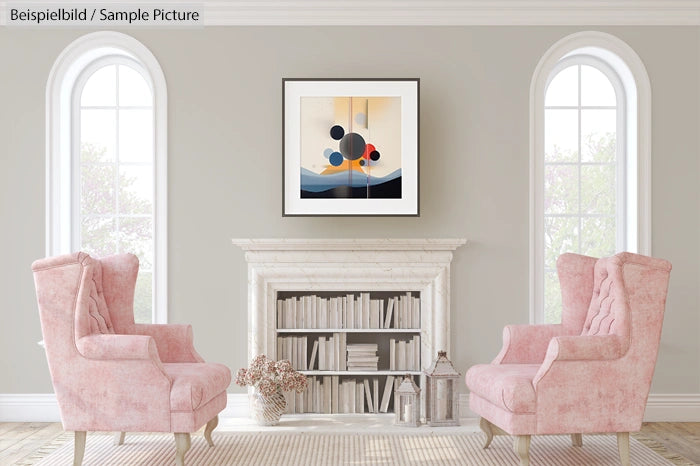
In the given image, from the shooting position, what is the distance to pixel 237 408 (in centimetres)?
525

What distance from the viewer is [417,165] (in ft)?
16.8

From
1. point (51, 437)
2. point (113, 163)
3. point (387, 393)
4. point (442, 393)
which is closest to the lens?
point (51, 437)

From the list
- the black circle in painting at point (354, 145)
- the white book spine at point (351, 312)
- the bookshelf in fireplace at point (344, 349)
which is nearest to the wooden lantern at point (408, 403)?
the bookshelf in fireplace at point (344, 349)

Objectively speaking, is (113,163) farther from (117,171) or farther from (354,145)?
(354,145)

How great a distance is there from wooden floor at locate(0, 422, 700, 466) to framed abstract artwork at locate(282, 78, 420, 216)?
2106mm

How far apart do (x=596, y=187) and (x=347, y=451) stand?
8.98 feet

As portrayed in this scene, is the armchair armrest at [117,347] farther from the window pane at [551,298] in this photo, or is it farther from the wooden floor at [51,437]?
the window pane at [551,298]

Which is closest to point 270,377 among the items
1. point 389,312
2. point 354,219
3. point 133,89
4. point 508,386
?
point 389,312

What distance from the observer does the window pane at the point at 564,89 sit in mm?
5582

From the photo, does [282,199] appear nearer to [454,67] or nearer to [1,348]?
[454,67]

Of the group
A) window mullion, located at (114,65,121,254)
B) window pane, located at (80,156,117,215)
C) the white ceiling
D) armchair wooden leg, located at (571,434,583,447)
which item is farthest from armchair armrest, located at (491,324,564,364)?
window pane, located at (80,156,117,215)

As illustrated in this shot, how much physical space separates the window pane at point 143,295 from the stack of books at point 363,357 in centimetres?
154

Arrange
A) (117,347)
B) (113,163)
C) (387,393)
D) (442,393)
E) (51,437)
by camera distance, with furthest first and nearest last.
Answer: (113,163)
(387,393)
(442,393)
(51,437)
(117,347)

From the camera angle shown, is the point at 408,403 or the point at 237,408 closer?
the point at 408,403
